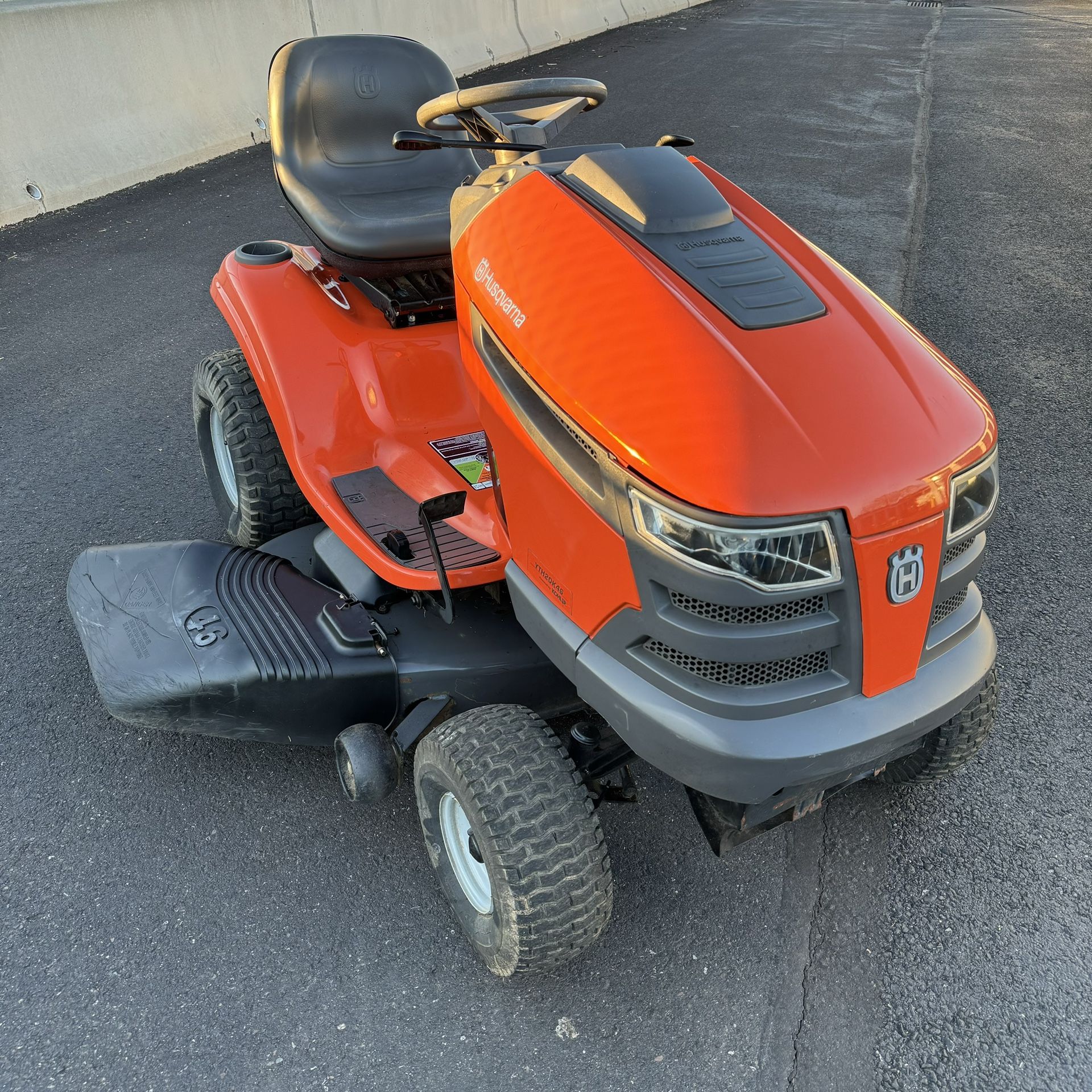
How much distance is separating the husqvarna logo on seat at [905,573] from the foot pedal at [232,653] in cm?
108

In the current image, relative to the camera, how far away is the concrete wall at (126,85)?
5691 millimetres

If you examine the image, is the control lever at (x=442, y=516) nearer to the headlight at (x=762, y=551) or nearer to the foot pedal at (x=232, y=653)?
the foot pedal at (x=232, y=653)

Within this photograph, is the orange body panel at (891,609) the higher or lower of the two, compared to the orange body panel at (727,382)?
lower

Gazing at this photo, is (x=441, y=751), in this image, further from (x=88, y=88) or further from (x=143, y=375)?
(x=88, y=88)

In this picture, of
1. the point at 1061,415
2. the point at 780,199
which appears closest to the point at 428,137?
the point at 1061,415

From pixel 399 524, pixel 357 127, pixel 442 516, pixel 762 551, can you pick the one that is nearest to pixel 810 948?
pixel 762 551

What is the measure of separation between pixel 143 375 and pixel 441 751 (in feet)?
9.56

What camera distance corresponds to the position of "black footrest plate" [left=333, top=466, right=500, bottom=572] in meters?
2.23

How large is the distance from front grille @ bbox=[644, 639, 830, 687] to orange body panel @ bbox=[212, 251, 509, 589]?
920 mm

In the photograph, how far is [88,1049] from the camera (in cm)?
191

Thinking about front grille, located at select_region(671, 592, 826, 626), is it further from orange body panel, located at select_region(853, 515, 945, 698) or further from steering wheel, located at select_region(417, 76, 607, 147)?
steering wheel, located at select_region(417, 76, 607, 147)

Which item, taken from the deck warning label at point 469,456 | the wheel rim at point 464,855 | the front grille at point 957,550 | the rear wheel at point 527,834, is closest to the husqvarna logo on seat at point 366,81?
the deck warning label at point 469,456

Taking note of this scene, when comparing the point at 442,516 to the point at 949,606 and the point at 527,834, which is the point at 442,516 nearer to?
the point at 527,834

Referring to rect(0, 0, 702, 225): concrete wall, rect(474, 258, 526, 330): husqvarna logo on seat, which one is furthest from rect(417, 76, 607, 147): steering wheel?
rect(0, 0, 702, 225): concrete wall
